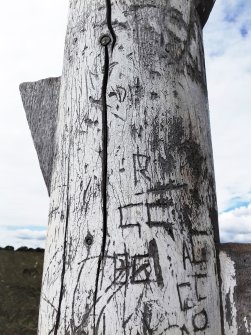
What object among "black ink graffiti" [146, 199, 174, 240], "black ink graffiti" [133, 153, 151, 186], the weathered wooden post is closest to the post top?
A: the weathered wooden post

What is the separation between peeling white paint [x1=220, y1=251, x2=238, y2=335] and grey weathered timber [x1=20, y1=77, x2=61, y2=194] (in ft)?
2.27

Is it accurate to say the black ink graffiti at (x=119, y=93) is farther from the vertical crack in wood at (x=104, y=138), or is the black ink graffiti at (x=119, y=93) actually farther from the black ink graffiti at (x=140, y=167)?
the black ink graffiti at (x=140, y=167)

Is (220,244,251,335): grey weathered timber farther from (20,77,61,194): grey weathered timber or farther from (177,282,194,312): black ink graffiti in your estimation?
(20,77,61,194): grey weathered timber

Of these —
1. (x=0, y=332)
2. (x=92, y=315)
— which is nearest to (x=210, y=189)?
(x=92, y=315)

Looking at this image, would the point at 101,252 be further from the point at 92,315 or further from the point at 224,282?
the point at 224,282

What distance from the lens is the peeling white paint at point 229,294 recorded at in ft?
3.92

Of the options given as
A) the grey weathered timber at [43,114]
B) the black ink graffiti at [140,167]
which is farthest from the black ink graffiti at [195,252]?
the grey weathered timber at [43,114]

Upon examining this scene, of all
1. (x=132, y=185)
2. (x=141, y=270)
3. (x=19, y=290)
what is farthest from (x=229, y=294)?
(x=19, y=290)

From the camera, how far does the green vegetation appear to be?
2.90 meters

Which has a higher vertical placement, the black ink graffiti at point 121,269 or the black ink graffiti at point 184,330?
the black ink graffiti at point 121,269

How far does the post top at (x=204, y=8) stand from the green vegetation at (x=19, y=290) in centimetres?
187

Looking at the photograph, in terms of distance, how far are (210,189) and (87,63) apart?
0.55 m

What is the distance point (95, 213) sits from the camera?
1214 mm

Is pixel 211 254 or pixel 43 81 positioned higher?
pixel 43 81
